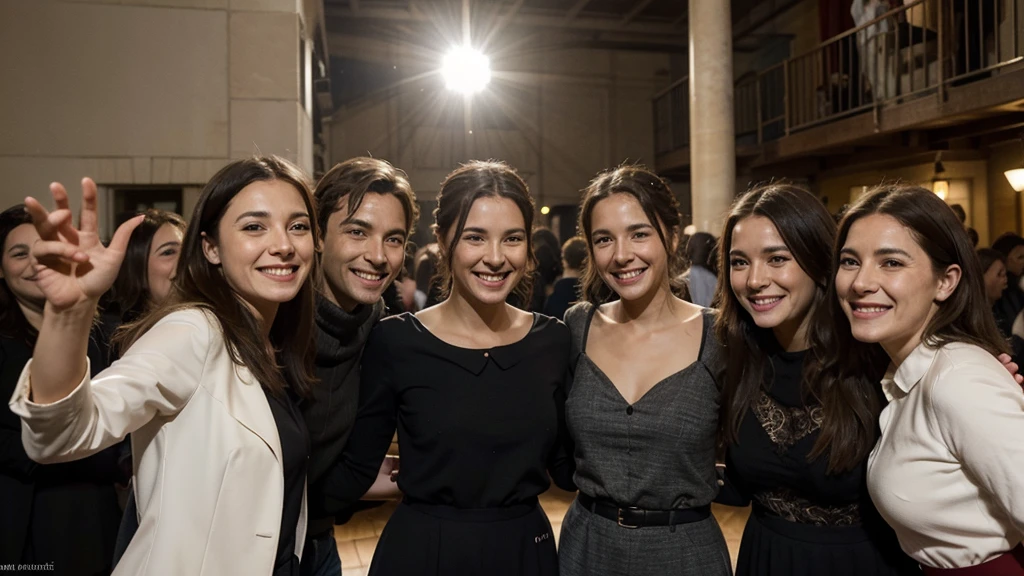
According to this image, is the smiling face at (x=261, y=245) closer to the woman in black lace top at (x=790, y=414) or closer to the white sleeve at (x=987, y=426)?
the woman in black lace top at (x=790, y=414)

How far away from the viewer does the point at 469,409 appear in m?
1.99

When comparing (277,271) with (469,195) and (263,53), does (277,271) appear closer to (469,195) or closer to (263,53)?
(469,195)

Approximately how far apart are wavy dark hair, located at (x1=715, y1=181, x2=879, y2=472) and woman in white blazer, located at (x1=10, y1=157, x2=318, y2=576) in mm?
1218

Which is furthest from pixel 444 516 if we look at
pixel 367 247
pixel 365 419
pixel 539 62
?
pixel 539 62

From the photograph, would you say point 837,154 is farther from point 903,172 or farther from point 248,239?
point 248,239

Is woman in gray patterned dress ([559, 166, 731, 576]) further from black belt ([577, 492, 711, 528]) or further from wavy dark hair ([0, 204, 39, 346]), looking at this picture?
wavy dark hair ([0, 204, 39, 346])

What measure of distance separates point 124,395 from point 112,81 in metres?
3.74

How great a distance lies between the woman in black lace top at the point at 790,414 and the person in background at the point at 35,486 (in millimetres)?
1989

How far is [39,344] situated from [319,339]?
0.93 metres

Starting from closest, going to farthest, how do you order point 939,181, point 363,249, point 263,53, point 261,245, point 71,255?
point 71,255 → point 261,245 → point 363,249 → point 263,53 → point 939,181

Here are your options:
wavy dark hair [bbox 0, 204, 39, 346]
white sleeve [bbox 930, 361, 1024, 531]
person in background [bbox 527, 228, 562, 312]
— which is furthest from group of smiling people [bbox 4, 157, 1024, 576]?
person in background [bbox 527, 228, 562, 312]

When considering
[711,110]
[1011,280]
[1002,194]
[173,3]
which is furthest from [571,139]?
[173,3]

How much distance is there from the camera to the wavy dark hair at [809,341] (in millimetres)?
1917

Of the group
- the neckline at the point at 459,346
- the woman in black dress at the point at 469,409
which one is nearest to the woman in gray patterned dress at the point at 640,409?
the woman in black dress at the point at 469,409
